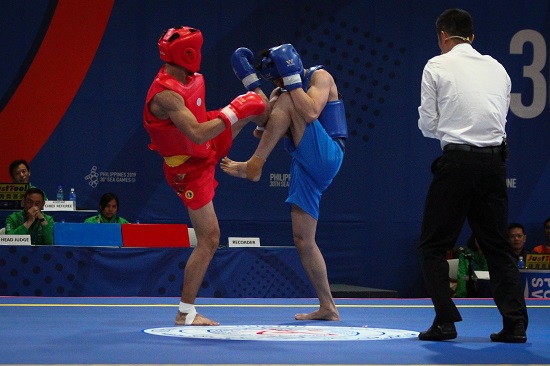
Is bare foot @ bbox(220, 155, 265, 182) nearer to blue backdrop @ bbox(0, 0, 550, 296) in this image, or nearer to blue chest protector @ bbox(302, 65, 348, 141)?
blue chest protector @ bbox(302, 65, 348, 141)

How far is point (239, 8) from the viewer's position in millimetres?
10898

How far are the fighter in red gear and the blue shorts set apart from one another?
48 cm

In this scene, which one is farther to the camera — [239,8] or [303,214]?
[239,8]

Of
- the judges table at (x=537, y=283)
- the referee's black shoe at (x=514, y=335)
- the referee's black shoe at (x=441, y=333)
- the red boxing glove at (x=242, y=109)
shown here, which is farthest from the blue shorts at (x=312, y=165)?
the judges table at (x=537, y=283)

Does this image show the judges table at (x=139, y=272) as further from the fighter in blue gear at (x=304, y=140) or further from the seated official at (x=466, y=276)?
the fighter in blue gear at (x=304, y=140)

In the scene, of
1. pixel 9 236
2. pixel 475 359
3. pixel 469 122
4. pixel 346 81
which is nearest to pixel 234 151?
pixel 346 81

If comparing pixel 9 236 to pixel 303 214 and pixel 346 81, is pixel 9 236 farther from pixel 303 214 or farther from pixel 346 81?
pixel 346 81

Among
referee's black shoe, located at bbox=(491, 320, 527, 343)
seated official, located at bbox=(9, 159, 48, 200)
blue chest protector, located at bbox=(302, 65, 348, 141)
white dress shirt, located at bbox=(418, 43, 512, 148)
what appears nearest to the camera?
referee's black shoe, located at bbox=(491, 320, 527, 343)

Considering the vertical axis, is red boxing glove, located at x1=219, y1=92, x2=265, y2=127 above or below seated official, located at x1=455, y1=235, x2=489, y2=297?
above

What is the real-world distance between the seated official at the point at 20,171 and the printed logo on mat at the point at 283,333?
5.69 m

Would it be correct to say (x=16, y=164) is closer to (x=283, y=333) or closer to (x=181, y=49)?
(x=181, y=49)

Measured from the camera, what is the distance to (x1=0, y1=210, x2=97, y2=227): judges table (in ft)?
30.2

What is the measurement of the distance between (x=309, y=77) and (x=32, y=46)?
6003 millimetres

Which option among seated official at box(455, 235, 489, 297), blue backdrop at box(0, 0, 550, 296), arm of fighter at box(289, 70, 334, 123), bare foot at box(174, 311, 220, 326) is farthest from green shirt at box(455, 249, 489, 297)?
bare foot at box(174, 311, 220, 326)
